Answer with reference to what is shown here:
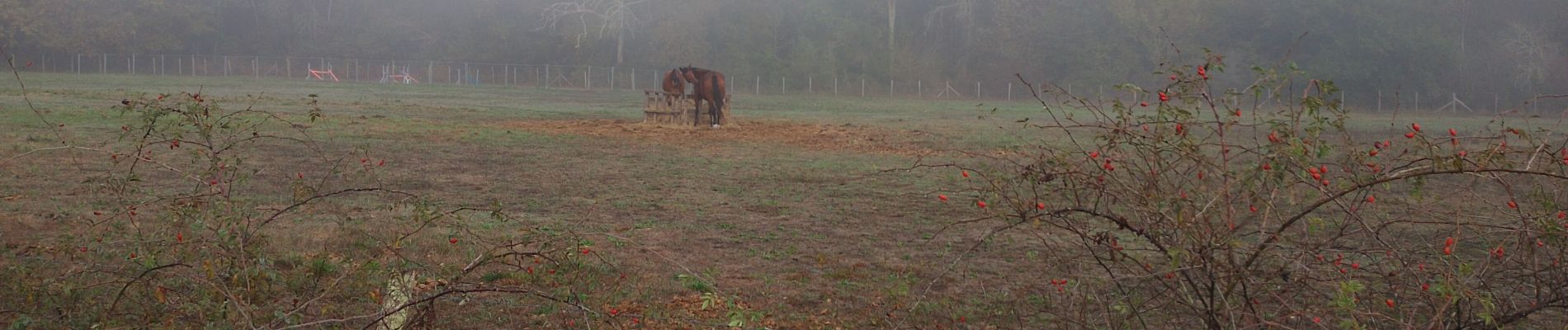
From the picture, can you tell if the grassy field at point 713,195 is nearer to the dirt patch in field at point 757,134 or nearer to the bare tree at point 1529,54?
the dirt patch in field at point 757,134

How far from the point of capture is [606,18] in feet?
198

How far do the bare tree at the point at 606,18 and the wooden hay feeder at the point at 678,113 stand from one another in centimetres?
3741

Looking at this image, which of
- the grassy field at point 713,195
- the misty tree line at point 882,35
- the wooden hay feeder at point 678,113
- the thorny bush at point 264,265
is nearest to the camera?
the thorny bush at point 264,265

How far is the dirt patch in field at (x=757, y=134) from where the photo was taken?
1791cm

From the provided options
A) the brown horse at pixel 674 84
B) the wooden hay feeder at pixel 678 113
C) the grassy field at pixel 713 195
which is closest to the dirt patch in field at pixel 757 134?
the grassy field at pixel 713 195

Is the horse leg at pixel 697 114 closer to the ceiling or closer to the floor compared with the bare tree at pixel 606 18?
closer to the floor

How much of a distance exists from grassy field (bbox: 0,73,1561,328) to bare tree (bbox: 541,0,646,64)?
3747 cm

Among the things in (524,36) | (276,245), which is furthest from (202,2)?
(276,245)

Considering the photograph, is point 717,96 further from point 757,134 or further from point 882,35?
point 882,35

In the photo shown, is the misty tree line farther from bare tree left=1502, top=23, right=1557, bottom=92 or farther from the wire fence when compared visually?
the wire fence

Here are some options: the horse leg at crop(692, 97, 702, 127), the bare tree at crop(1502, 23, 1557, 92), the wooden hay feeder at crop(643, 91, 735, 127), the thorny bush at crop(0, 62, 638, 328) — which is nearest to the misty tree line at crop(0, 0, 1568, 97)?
the bare tree at crop(1502, 23, 1557, 92)

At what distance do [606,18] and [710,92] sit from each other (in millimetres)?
39718

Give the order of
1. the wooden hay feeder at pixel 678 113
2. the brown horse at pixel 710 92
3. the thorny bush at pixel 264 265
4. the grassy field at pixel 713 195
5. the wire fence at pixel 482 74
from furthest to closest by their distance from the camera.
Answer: the wire fence at pixel 482 74 → the brown horse at pixel 710 92 → the wooden hay feeder at pixel 678 113 → the grassy field at pixel 713 195 → the thorny bush at pixel 264 265

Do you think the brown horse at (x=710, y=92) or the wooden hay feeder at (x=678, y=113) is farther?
the brown horse at (x=710, y=92)
